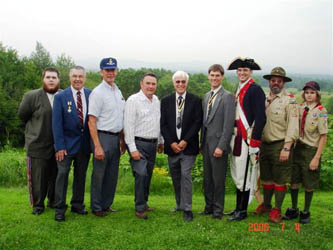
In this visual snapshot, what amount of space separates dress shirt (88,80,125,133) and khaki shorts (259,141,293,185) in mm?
2379

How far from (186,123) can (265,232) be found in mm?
2012

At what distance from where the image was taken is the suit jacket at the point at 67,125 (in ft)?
17.5

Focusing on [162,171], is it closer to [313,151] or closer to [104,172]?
[104,172]

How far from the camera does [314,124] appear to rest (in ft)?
18.2

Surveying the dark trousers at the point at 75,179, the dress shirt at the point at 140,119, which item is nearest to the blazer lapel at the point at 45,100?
the dark trousers at the point at 75,179

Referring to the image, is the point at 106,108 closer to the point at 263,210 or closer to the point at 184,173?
the point at 184,173

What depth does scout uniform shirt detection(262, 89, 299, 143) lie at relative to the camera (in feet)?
17.7

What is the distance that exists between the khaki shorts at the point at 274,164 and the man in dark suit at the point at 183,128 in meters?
1.12

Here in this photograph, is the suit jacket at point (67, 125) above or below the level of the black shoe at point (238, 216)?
above

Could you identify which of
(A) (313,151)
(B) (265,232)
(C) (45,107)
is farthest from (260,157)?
(C) (45,107)

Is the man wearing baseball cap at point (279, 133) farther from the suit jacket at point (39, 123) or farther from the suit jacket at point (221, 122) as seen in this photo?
the suit jacket at point (39, 123)

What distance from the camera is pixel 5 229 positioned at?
5039 mm
